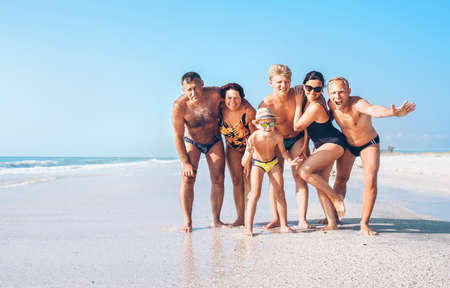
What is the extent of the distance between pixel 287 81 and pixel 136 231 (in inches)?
115

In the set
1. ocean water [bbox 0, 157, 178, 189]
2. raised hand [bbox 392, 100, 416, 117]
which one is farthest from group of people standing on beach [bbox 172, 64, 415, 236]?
ocean water [bbox 0, 157, 178, 189]

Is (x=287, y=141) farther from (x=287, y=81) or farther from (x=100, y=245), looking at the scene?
(x=100, y=245)

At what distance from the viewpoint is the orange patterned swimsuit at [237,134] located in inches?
231

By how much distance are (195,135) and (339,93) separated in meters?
2.13

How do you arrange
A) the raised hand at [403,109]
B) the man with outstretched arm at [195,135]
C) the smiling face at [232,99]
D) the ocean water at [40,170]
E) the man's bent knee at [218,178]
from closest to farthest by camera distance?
1. the raised hand at [403,109]
2. the smiling face at [232,99]
3. the man with outstretched arm at [195,135]
4. the man's bent knee at [218,178]
5. the ocean water at [40,170]

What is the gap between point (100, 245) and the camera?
4.77 metres

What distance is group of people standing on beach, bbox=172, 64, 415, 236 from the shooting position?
544cm

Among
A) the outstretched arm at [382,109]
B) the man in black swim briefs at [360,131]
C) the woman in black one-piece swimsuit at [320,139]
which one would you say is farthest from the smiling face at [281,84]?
the outstretched arm at [382,109]

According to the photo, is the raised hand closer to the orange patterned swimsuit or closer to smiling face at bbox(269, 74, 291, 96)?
smiling face at bbox(269, 74, 291, 96)

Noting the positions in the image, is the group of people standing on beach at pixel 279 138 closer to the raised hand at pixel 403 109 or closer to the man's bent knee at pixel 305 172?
the man's bent knee at pixel 305 172

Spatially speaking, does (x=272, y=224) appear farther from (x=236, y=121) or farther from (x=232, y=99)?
(x=232, y=99)

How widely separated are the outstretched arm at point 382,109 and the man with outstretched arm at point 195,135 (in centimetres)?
197

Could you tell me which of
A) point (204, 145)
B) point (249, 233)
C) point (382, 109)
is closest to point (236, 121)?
point (204, 145)

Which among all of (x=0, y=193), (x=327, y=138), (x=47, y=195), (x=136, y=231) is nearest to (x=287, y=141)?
(x=327, y=138)
